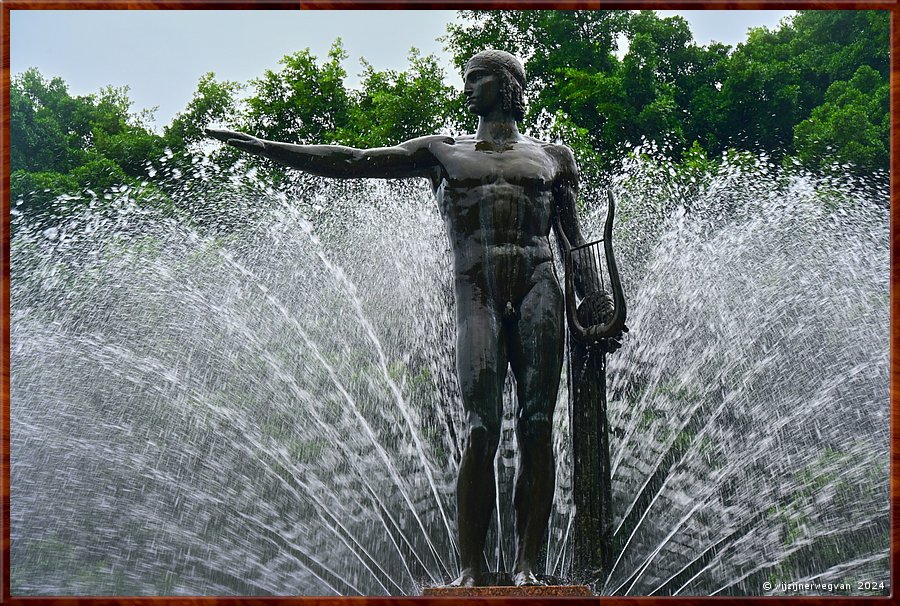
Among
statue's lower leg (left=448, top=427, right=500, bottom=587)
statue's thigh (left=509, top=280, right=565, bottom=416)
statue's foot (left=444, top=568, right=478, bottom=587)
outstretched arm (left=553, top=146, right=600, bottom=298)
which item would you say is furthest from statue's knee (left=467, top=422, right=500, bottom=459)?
outstretched arm (left=553, top=146, right=600, bottom=298)

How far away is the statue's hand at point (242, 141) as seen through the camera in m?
7.91

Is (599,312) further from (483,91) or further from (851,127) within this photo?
(851,127)

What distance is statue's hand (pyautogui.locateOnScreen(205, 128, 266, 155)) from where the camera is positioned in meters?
7.91

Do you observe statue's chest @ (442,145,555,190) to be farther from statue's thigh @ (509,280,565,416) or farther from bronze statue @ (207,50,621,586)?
statue's thigh @ (509,280,565,416)

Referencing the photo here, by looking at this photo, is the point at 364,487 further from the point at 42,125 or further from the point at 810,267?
the point at 42,125

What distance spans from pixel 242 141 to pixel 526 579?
2851 mm

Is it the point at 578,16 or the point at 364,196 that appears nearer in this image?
the point at 364,196

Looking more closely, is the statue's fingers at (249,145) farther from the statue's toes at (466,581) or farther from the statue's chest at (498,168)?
the statue's toes at (466,581)

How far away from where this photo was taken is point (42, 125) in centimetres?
2530

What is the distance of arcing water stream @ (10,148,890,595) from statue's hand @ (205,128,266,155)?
4260 millimetres

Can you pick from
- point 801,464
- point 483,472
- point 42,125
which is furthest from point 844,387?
point 42,125

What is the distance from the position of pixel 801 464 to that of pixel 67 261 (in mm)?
8781

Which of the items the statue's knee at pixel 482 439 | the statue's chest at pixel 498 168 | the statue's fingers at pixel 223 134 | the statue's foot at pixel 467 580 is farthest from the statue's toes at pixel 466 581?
the statue's fingers at pixel 223 134

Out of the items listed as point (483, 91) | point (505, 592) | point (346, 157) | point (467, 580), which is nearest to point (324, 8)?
point (346, 157)
